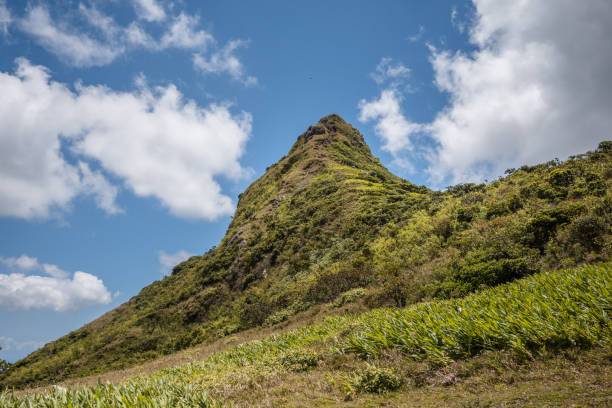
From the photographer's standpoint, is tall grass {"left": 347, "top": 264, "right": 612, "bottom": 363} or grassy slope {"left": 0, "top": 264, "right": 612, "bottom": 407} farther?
tall grass {"left": 347, "top": 264, "right": 612, "bottom": 363}

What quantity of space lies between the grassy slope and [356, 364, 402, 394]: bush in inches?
0.7

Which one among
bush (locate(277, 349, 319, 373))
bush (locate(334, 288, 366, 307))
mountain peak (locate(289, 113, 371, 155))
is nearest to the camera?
bush (locate(277, 349, 319, 373))

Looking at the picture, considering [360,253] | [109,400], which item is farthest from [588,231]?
[109,400]

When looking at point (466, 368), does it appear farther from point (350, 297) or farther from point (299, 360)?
point (350, 297)

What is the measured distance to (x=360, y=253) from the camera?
2288 cm

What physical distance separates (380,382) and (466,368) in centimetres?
153

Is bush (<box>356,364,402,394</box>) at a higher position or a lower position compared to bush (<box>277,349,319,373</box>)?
lower

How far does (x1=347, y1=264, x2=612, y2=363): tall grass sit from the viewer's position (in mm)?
4578

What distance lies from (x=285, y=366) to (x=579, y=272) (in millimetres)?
7939

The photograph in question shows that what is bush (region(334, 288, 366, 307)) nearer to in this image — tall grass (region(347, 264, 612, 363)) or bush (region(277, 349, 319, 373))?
bush (region(277, 349, 319, 373))

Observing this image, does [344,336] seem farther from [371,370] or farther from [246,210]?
[246,210]

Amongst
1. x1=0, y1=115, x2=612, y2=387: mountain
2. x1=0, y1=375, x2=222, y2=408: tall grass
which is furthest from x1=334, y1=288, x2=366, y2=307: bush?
x1=0, y1=375, x2=222, y2=408: tall grass

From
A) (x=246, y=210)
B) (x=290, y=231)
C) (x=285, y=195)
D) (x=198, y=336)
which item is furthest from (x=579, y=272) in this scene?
(x=246, y=210)

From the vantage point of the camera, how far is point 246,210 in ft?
211
